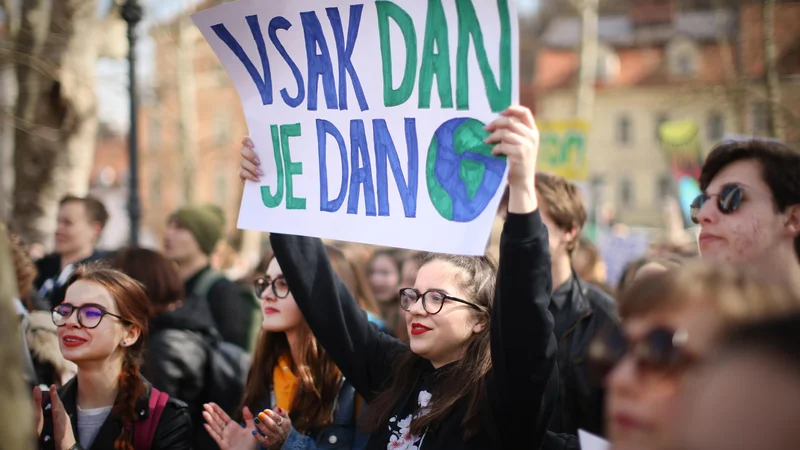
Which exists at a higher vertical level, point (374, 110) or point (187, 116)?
point (187, 116)

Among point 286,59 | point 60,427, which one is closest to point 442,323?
point 286,59

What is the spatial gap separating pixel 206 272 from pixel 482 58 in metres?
3.99

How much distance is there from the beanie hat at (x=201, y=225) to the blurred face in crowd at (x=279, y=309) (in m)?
2.69

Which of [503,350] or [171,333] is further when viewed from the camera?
[171,333]

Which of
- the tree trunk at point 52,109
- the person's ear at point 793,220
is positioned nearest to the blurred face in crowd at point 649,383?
the person's ear at point 793,220

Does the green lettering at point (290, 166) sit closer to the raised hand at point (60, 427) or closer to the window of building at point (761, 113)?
the raised hand at point (60, 427)

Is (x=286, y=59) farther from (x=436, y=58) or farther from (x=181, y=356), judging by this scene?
(x=181, y=356)

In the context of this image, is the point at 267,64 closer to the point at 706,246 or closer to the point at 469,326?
the point at 469,326

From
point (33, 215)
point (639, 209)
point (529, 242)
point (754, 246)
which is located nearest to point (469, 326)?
point (529, 242)

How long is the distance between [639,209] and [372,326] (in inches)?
1855

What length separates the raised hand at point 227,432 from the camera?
288 cm

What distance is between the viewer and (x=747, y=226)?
2.62 meters

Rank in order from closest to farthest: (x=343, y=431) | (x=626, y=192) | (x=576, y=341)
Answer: (x=343, y=431) < (x=576, y=341) < (x=626, y=192)

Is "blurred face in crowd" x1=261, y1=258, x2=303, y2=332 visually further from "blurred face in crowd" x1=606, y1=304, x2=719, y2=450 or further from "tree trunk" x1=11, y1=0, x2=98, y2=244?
"tree trunk" x1=11, y1=0, x2=98, y2=244
